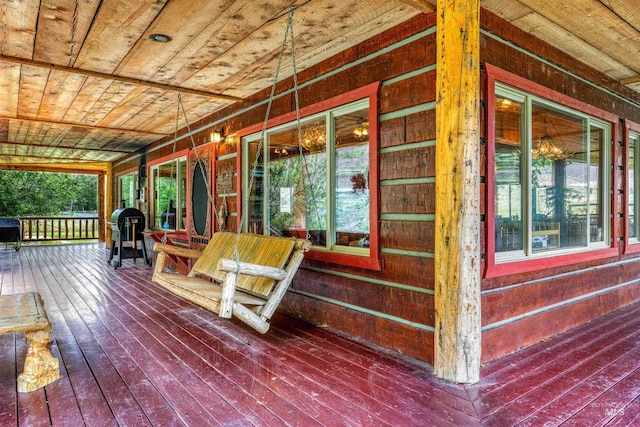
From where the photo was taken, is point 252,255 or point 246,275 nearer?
point 246,275

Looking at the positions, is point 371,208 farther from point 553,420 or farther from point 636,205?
point 636,205

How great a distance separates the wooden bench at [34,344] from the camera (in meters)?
2.21

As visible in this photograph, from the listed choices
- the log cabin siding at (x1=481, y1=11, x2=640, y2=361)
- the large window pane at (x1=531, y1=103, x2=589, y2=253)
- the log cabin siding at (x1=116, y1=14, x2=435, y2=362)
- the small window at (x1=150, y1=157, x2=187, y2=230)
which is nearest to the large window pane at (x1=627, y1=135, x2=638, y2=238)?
the log cabin siding at (x1=481, y1=11, x2=640, y2=361)

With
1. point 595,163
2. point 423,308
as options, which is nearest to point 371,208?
point 423,308

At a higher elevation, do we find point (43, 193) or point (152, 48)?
point (152, 48)

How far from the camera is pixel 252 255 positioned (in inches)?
138

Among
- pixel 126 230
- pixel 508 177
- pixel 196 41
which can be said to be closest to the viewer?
pixel 508 177

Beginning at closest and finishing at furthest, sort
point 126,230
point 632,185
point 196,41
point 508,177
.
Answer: point 508,177 → point 196,41 → point 632,185 → point 126,230

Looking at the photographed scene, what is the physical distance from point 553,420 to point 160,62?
12.4ft

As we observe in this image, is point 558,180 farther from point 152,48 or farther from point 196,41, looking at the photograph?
point 152,48

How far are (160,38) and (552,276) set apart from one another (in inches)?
142

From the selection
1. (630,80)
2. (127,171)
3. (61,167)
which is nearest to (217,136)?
(630,80)

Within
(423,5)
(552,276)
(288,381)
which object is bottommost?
(288,381)

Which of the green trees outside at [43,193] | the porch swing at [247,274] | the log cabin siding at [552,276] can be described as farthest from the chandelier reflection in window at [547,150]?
the green trees outside at [43,193]
